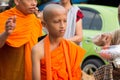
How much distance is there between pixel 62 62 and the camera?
14.4ft

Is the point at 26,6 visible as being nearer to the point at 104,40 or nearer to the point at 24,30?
the point at 24,30

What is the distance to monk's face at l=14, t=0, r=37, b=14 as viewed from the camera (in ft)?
16.7

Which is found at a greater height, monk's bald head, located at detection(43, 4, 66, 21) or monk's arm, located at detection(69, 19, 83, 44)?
monk's bald head, located at detection(43, 4, 66, 21)

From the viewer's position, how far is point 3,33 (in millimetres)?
4758

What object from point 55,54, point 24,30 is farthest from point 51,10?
point 24,30

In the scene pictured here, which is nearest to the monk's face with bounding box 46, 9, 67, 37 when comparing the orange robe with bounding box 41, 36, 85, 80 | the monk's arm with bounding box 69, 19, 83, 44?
the orange robe with bounding box 41, 36, 85, 80

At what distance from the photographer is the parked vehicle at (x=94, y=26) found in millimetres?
9594

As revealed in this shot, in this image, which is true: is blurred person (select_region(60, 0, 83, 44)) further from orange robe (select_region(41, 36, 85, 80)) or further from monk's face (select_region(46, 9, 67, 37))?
monk's face (select_region(46, 9, 67, 37))

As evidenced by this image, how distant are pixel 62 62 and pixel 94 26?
18.0 ft

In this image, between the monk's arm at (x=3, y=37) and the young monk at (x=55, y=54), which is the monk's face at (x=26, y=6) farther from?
the young monk at (x=55, y=54)

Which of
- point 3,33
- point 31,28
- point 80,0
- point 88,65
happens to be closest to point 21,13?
point 31,28

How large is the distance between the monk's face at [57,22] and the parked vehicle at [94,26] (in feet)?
16.8

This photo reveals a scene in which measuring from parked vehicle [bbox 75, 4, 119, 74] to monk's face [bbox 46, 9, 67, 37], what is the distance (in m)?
5.12

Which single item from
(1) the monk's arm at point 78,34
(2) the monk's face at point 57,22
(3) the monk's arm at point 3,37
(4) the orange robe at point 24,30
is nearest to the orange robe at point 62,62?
(2) the monk's face at point 57,22
